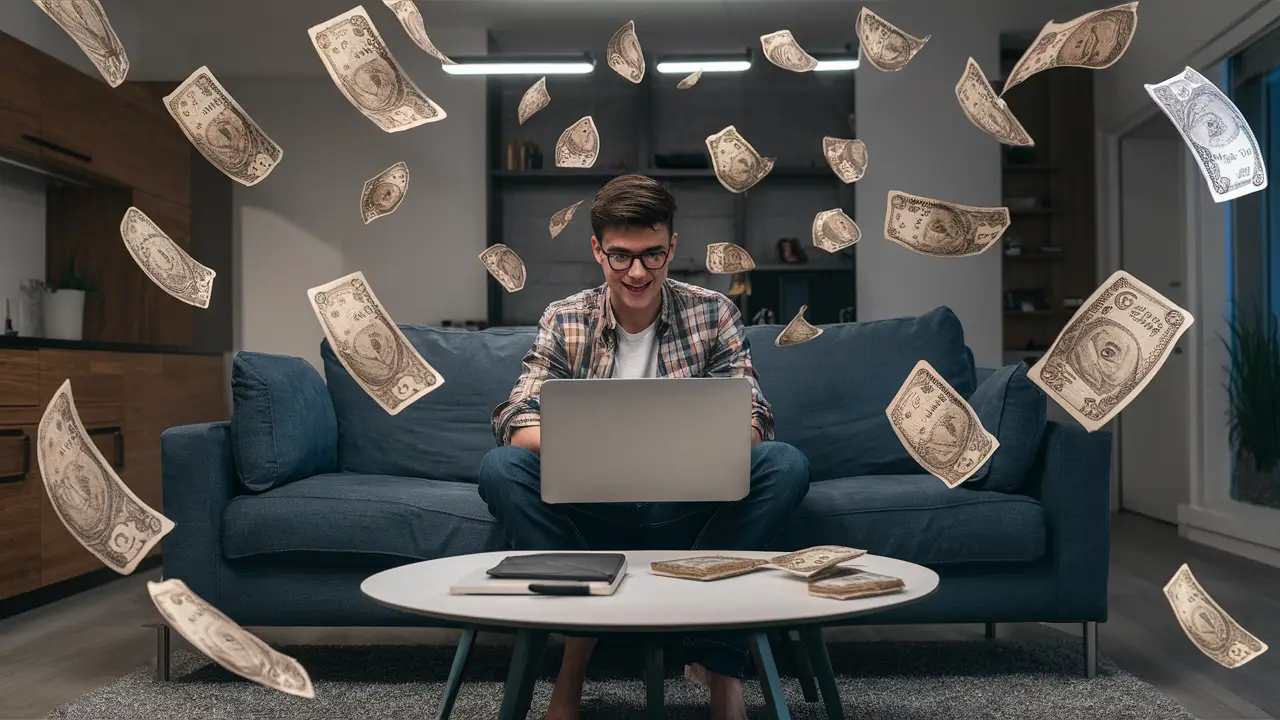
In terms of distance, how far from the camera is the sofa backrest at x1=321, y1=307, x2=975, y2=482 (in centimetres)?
256

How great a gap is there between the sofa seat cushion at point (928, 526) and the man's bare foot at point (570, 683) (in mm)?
598

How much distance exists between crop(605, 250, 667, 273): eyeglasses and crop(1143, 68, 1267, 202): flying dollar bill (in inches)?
34.0

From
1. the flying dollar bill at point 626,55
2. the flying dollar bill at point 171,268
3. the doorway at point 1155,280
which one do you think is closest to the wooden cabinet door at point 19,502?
the flying dollar bill at point 171,268

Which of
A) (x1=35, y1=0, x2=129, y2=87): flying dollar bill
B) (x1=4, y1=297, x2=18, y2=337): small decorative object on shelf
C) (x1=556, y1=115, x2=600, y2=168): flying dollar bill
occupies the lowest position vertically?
(x1=4, y1=297, x2=18, y2=337): small decorative object on shelf

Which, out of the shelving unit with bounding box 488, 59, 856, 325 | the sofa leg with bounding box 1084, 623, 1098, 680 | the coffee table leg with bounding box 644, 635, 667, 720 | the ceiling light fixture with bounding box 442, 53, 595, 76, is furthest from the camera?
the shelving unit with bounding box 488, 59, 856, 325

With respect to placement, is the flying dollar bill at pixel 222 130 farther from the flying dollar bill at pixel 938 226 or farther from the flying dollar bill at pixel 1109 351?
the flying dollar bill at pixel 1109 351

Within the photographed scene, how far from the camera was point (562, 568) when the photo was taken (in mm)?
1331

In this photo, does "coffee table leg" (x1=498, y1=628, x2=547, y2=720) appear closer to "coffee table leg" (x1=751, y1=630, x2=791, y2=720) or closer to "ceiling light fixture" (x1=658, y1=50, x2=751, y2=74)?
"coffee table leg" (x1=751, y1=630, x2=791, y2=720)

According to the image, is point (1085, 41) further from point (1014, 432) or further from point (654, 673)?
point (654, 673)

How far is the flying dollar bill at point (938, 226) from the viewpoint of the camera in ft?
7.01

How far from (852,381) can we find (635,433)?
1158 millimetres

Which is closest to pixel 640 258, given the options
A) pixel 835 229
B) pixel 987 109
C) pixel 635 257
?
pixel 635 257

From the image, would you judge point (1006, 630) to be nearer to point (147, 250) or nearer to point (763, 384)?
point (763, 384)

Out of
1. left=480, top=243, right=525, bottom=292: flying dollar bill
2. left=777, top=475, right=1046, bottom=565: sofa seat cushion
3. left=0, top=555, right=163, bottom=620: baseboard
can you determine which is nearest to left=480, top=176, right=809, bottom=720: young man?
left=777, top=475, right=1046, bottom=565: sofa seat cushion
